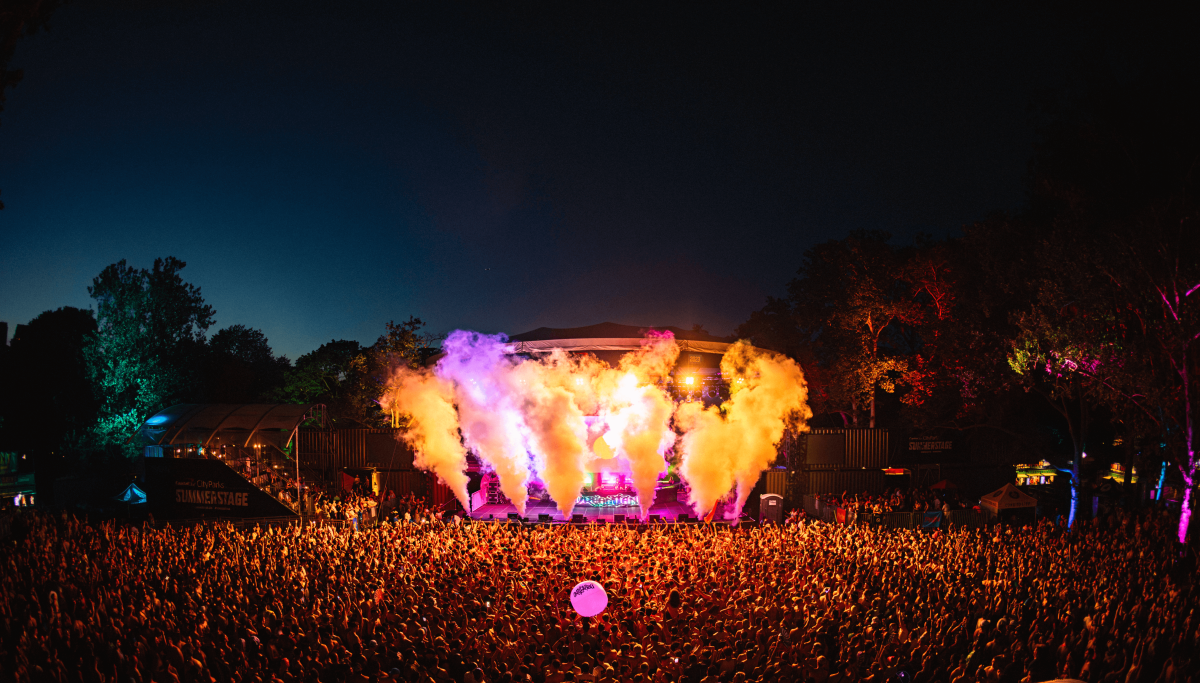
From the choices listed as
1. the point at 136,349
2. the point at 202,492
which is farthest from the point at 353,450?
the point at 136,349

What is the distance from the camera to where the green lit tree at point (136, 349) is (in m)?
30.2

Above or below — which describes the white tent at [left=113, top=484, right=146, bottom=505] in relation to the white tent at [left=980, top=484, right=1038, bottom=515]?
above

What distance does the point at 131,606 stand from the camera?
9047mm

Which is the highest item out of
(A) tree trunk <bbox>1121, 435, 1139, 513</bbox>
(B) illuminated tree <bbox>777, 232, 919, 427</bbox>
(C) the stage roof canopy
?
(B) illuminated tree <bbox>777, 232, 919, 427</bbox>

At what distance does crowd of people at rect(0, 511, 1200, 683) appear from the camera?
752cm

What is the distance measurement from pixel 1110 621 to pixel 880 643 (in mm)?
3954

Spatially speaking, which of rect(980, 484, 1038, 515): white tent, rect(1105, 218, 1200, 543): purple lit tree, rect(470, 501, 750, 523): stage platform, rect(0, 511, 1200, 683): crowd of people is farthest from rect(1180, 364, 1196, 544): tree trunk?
rect(470, 501, 750, 523): stage platform

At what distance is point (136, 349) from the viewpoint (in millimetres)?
30969

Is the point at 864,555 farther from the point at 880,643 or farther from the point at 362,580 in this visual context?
the point at 362,580

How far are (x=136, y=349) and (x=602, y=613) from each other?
32499 millimetres

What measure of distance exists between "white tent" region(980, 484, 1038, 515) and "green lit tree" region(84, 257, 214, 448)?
37316 mm

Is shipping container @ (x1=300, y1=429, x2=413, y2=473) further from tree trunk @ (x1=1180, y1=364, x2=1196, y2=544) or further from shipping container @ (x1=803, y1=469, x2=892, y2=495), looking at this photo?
tree trunk @ (x1=1180, y1=364, x2=1196, y2=544)

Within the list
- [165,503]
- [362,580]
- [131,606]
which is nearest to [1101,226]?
[362,580]

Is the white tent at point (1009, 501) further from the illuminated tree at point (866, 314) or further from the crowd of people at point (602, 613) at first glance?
the illuminated tree at point (866, 314)
